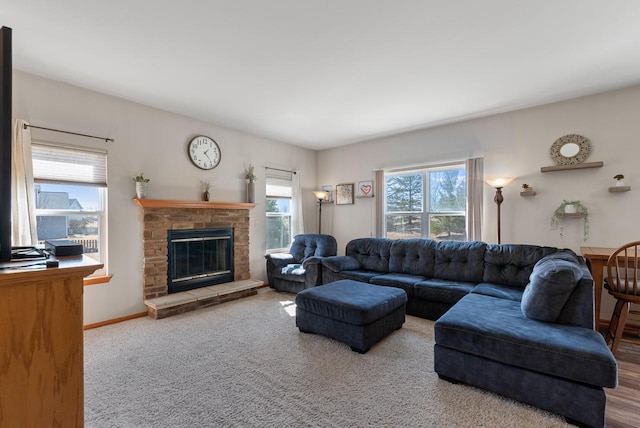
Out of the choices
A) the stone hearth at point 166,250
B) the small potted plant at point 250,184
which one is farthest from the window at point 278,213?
the stone hearth at point 166,250

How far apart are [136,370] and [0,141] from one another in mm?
1870

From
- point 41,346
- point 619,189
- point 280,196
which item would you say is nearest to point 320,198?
point 280,196

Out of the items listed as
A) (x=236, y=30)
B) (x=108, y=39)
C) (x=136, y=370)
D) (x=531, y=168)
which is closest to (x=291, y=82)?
(x=236, y=30)

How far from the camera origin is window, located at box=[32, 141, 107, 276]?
9.29 ft

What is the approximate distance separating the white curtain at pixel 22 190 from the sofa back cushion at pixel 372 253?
3719mm

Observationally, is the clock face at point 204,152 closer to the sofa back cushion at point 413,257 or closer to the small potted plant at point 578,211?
the sofa back cushion at point 413,257

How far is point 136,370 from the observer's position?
2.22 m

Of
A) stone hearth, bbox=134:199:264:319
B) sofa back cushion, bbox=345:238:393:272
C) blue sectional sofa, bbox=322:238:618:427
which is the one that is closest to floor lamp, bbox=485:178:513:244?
blue sectional sofa, bbox=322:238:618:427

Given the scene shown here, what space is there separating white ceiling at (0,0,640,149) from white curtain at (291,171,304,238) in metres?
1.84

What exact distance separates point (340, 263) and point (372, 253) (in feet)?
1.94

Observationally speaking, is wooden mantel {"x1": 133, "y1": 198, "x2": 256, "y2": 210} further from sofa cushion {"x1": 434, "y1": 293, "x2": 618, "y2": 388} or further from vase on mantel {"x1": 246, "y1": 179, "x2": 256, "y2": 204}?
sofa cushion {"x1": 434, "y1": 293, "x2": 618, "y2": 388}

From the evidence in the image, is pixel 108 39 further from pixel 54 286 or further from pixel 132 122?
pixel 54 286

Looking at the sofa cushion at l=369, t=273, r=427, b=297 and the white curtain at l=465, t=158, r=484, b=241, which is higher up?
the white curtain at l=465, t=158, r=484, b=241

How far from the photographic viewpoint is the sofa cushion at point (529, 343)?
159 centimetres
